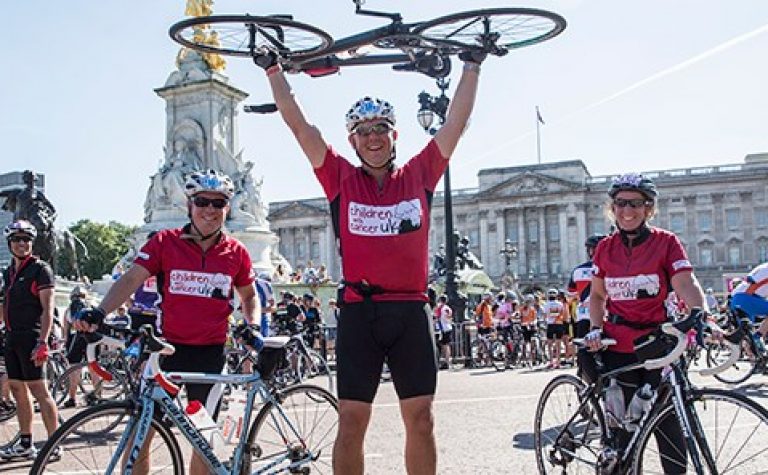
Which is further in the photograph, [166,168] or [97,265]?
[97,265]

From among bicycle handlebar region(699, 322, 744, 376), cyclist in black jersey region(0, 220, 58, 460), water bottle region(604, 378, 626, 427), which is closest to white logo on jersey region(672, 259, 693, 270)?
bicycle handlebar region(699, 322, 744, 376)

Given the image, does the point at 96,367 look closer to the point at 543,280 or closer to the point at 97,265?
the point at 543,280

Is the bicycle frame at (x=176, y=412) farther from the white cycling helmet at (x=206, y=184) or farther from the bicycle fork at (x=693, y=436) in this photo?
the bicycle fork at (x=693, y=436)

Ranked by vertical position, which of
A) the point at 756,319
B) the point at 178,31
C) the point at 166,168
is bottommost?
the point at 756,319

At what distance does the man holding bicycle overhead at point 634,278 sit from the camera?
4957 millimetres

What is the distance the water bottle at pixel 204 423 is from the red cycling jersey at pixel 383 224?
1165 mm

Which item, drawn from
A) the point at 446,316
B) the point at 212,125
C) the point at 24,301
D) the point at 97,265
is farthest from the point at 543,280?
the point at 24,301

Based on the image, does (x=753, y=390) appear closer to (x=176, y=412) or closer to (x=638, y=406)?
(x=638, y=406)

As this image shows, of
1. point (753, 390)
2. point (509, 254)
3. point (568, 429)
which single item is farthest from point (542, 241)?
point (568, 429)

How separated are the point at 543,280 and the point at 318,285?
7363cm

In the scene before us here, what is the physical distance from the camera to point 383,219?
160 inches

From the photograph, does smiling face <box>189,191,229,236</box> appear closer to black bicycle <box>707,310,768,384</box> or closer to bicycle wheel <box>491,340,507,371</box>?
black bicycle <box>707,310,768,384</box>

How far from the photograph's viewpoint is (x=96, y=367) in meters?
4.69

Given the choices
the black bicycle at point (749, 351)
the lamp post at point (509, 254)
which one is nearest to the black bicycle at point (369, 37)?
the black bicycle at point (749, 351)
